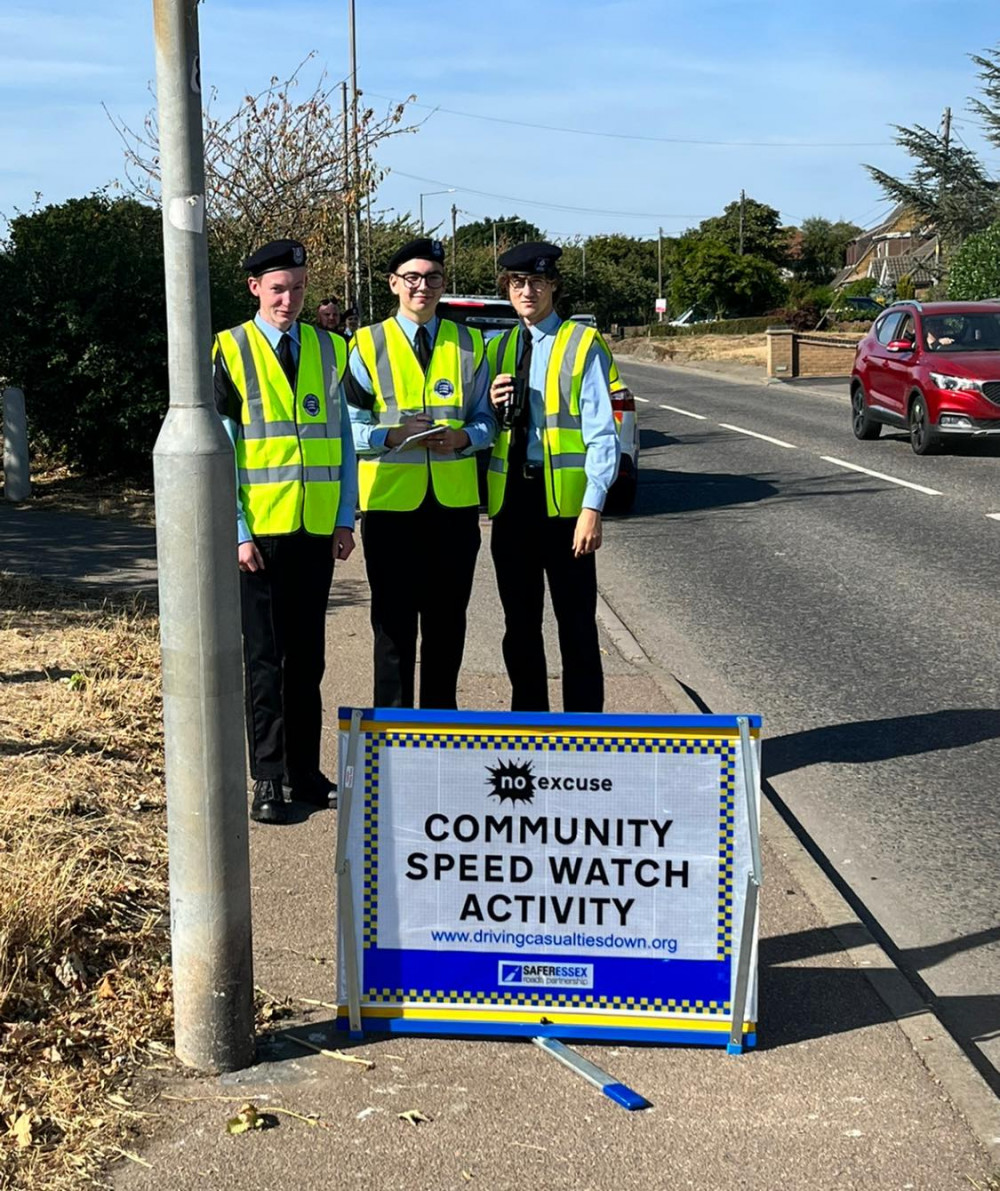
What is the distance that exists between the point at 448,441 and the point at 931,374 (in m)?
14.3

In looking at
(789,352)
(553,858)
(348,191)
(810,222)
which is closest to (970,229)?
(789,352)

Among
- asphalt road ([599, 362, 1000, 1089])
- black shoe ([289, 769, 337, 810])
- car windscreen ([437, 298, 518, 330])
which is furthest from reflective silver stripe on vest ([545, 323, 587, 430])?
car windscreen ([437, 298, 518, 330])

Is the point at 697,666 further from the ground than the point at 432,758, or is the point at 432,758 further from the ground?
the point at 432,758

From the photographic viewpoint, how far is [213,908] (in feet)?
12.0

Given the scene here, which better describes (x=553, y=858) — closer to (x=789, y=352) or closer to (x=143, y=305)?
(x=143, y=305)

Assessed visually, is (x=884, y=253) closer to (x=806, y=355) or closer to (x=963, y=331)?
(x=806, y=355)

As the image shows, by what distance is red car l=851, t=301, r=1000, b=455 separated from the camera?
18.2 m

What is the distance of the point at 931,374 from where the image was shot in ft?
61.0

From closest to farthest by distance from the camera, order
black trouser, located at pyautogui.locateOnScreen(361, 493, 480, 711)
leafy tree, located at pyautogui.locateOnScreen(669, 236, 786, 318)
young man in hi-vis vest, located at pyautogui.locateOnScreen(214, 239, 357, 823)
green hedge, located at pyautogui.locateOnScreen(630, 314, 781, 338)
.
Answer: young man in hi-vis vest, located at pyautogui.locateOnScreen(214, 239, 357, 823) < black trouser, located at pyautogui.locateOnScreen(361, 493, 480, 711) < green hedge, located at pyautogui.locateOnScreen(630, 314, 781, 338) < leafy tree, located at pyautogui.locateOnScreen(669, 236, 786, 318)

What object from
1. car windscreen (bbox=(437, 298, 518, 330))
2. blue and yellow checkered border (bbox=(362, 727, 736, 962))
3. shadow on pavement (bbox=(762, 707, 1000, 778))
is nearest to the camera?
blue and yellow checkered border (bbox=(362, 727, 736, 962))

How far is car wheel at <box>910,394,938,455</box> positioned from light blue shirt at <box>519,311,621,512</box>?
45.8 ft

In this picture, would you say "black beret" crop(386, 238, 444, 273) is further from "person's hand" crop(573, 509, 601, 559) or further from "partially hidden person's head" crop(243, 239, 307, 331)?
"person's hand" crop(573, 509, 601, 559)

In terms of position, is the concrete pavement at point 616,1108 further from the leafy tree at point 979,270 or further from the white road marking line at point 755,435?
the leafy tree at point 979,270

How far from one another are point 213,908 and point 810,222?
484ft
